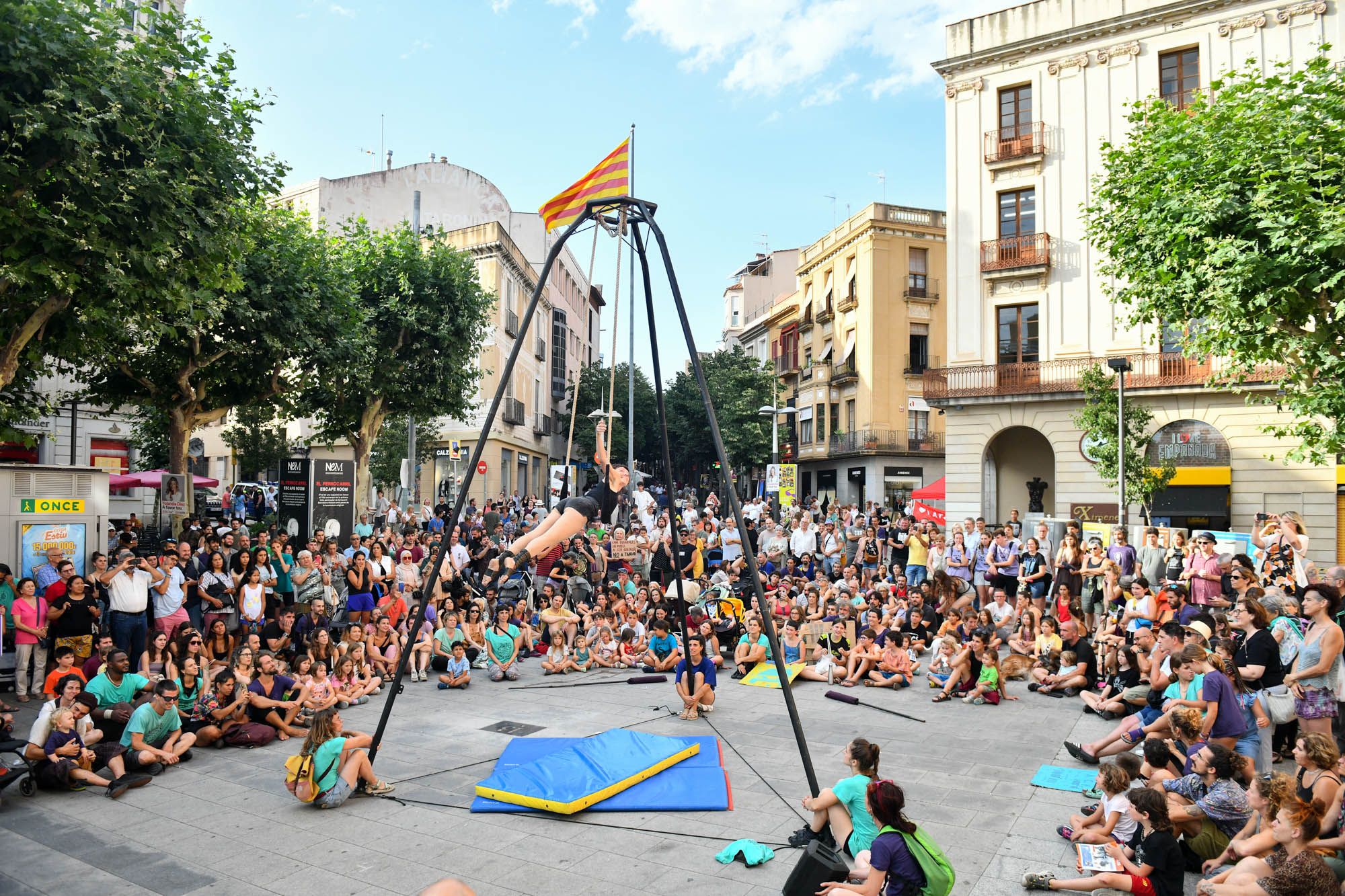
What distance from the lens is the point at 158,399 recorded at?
61.7ft

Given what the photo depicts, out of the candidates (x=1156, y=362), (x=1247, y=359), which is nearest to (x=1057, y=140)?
(x=1156, y=362)

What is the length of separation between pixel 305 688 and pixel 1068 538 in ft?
37.3

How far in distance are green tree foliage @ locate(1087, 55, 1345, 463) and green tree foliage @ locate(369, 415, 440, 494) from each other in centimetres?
2512

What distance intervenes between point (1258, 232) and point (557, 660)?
1253 centimetres

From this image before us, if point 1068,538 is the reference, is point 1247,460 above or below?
above

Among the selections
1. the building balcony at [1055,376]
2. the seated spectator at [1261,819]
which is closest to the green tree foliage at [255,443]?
the building balcony at [1055,376]

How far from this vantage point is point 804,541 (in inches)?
742

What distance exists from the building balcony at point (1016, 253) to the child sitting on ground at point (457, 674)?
2115 centimetres

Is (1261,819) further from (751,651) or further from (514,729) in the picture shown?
(751,651)

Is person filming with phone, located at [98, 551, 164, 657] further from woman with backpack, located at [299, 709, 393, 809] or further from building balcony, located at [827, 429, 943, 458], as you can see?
building balcony, located at [827, 429, 943, 458]

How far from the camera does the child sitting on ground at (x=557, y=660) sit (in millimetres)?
13508

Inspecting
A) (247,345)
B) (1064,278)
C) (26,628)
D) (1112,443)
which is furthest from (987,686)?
(1064,278)

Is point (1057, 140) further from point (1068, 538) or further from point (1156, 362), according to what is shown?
point (1068, 538)

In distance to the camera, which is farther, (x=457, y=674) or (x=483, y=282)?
(x=483, y=282)
